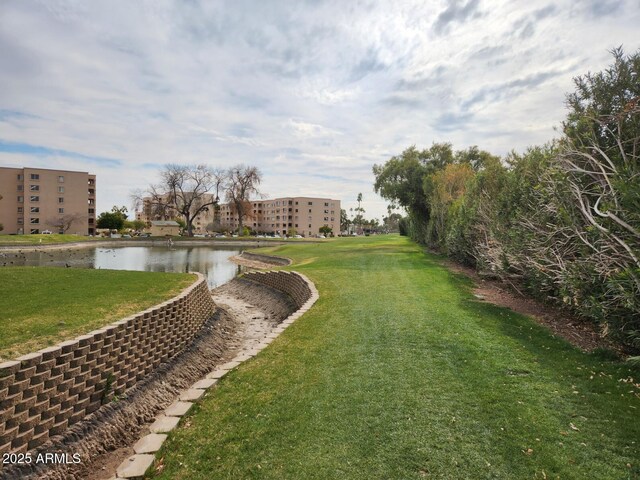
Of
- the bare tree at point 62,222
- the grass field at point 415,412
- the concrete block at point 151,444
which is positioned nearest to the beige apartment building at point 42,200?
the bare tree at point 62,222

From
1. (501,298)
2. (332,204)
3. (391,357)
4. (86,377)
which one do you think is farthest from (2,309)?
(332,204)

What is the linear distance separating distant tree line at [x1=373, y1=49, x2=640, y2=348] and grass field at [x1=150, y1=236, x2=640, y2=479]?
1.12 meters

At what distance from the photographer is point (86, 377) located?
4949mm

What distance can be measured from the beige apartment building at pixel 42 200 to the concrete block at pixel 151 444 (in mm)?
75377

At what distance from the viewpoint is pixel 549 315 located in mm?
8883

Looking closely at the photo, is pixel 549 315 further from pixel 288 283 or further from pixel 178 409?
pixel 288 283

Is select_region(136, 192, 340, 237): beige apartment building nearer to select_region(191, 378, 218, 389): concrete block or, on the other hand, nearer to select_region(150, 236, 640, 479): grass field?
select_region(150, 236, 640, 479): grass field

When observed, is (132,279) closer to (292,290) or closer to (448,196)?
(292,290)

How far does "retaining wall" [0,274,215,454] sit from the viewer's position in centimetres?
389

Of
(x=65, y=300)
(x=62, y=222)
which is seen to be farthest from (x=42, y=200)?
(x=65, y=300)

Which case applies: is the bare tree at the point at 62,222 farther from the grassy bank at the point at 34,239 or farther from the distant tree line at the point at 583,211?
the distant tree line at the point at 583,211

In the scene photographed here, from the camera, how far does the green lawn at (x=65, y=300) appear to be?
5.50 m

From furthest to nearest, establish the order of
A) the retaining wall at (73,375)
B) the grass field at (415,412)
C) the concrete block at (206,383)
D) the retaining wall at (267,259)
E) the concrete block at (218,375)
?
the retaining wall at (267,259)
the concrete block at (218,375)
the concrete block at (206,383)
the retaining wall at (73,375)
the grass field at (415,412)

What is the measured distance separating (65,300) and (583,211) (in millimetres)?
10341
